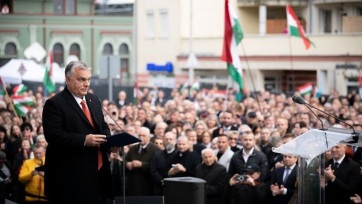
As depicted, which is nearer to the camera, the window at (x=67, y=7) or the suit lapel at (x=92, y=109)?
the suit lapel at (x=92, y=109)

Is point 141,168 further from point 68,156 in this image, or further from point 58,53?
point 58,53

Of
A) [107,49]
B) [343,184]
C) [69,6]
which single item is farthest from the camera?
[107,49]

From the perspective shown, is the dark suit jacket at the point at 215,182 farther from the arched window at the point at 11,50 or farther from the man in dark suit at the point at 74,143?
the arched window at the point at 11,50

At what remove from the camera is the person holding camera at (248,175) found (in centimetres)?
1484

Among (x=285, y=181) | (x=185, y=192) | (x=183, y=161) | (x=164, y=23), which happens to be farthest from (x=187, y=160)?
(x=164, y=23)

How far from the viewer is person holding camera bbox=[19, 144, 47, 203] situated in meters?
16.1

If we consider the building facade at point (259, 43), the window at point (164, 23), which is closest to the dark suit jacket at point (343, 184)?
the building facade at point (259, 43)

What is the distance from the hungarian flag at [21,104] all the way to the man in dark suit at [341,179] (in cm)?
1349

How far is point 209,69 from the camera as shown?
56844mm

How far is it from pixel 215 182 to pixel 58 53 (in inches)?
2009

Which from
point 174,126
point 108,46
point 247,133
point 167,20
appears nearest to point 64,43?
point 108,46

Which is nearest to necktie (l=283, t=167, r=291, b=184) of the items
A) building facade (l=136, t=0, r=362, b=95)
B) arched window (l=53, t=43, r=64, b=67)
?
building facade (l=136, t=0, r=362, b=95)

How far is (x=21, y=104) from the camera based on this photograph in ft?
87.9

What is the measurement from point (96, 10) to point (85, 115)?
195 feet
